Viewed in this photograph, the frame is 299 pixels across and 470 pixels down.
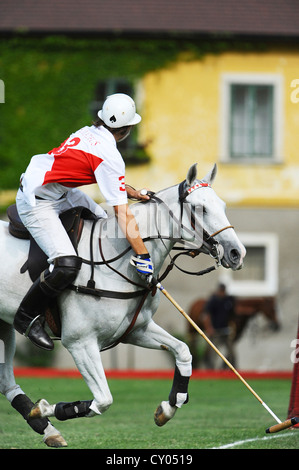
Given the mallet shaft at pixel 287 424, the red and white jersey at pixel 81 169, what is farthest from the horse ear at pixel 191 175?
the mallet shaft at pixel 287 424

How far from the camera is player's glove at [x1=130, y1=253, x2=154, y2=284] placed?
705cm

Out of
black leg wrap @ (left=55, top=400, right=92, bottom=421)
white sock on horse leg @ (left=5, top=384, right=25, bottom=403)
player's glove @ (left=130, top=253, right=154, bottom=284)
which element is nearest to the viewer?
player's glove @ (left=130, top=253, right=154, bottom=284)

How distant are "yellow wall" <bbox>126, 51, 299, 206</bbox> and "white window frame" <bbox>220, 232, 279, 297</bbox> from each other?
939 millimetres

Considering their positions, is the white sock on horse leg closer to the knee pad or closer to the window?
the knee pad

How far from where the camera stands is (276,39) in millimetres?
21953

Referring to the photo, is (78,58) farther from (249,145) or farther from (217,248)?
(217,248)

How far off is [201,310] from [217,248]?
14.6 m

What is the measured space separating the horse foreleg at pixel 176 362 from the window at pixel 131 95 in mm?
14718

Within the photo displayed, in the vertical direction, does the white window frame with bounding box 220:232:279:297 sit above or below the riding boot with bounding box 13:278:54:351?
below

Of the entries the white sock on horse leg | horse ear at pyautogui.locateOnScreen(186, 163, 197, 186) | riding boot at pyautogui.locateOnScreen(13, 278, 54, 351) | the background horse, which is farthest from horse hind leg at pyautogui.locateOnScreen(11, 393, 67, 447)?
the background horse

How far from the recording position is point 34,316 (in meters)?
7.40

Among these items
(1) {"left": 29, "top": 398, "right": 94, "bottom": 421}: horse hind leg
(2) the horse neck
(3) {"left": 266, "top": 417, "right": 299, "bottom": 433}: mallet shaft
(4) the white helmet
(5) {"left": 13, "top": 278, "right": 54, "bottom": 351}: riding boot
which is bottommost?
(3) {"left": 266, "top": 417, "right": 299, "bottom": 433}: mallet shaft

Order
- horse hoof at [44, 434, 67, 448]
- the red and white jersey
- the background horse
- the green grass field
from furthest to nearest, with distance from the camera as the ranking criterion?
1. the background horse
2. the green grass field
3. horse hoof at [44, 434, 67, 448]
4. the red and white jersey
